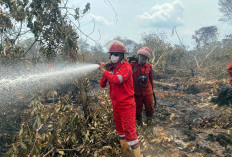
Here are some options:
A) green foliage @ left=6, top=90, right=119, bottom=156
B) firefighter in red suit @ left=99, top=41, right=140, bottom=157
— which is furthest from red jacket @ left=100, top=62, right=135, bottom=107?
green foliage @ left=6, top=90, right=119, bottom=156

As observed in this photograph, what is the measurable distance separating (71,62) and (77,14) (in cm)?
96

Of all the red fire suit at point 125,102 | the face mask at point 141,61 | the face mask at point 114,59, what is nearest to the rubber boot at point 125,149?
the red fire suit at point 125,102

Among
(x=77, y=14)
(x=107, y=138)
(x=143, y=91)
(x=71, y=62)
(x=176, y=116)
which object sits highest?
(x=77, y=14)

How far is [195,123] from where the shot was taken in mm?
4395

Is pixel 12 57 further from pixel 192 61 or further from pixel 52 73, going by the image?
pixel 192 61

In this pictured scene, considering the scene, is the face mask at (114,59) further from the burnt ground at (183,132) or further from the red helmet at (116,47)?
the burnt ground at (183,132)

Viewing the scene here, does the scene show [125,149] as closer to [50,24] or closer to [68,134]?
[68,134]

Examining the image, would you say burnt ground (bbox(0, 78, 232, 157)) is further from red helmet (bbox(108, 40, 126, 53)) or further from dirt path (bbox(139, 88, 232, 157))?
red helmet (bbox(108, 40, 126, 53))

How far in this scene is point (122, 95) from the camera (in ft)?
9.18

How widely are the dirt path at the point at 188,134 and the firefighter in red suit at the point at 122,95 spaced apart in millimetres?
658

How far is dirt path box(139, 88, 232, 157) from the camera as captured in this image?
329 centimetres

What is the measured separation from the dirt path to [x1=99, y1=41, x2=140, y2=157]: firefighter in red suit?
2.16 feet

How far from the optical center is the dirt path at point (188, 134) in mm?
3294

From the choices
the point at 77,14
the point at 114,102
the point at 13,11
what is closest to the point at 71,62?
the point at 77,14
